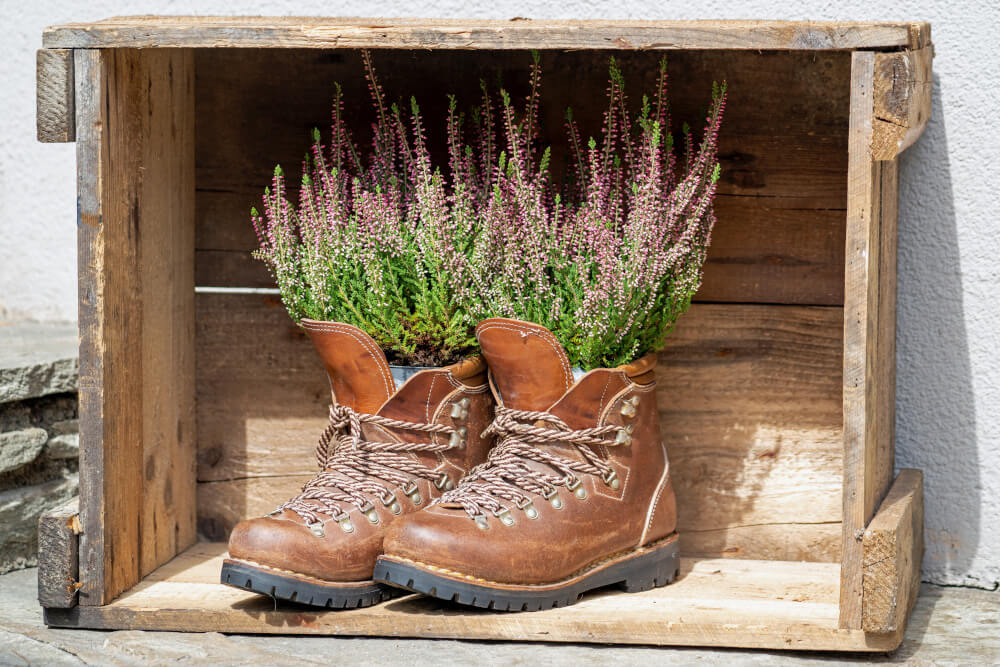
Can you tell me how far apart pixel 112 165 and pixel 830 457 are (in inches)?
50.7

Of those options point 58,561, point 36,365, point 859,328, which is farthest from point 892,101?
point 36,365

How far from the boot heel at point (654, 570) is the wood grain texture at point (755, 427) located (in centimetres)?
23

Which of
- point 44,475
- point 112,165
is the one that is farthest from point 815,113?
point 44,475

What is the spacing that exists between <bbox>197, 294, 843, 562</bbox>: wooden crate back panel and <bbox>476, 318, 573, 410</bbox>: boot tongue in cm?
39

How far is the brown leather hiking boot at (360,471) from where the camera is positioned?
1.56 metres

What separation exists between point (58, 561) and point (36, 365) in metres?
0.53

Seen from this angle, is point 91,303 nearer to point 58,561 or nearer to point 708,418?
point 58,561

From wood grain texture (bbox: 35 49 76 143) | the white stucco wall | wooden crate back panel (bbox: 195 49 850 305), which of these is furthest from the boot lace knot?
wood grain texture (bbox: 35 49 76 143)

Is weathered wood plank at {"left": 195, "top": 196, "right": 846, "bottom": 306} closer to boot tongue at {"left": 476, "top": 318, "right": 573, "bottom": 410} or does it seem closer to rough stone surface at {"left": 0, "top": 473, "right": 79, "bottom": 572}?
boot tongue at {"left": 476, "top": 318, "right": 573, "bottom": 410}

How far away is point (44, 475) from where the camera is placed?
6.87 feet

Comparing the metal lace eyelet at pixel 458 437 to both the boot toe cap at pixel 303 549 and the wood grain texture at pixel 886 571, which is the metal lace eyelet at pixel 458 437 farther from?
the wood grain texture at pixel 886 571

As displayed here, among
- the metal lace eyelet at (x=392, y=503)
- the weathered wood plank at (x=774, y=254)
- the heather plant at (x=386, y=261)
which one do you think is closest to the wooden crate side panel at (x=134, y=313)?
the heather plant at (x=386, y=261)

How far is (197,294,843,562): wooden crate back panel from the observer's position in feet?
6.40

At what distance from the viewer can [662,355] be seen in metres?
1.99
